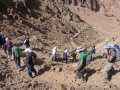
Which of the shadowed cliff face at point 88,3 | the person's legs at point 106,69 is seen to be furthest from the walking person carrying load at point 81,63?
the shadowed cliff face at point 88,3

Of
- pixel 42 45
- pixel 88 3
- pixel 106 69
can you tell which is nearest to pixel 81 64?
pixel 106 69

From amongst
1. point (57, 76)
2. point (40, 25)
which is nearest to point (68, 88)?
point (57, 76)

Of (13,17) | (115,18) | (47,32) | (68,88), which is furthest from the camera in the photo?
(115,18)

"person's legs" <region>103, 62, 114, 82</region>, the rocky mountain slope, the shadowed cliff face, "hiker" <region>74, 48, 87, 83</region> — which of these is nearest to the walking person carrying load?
"hiker" <region>74, 48, 87, 83</region>

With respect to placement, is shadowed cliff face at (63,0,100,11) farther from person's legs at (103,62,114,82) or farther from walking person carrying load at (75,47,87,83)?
person's legs at (103,62,114,82)

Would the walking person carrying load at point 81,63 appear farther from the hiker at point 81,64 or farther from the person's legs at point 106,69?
the person's legs at point 106,69

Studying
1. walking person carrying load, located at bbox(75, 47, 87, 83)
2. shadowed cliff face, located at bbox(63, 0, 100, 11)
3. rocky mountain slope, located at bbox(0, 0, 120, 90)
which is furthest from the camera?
shadowed cliff face, located at bbox(63, 0, 100, 11)

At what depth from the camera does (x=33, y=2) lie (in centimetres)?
3816

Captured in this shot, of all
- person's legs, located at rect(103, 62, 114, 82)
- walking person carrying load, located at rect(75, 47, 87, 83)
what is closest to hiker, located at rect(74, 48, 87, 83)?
walking person carrying load, located at rect(75, 47, 87, 83)

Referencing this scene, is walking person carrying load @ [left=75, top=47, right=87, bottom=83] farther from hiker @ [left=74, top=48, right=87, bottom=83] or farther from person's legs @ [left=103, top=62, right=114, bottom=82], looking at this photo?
person's legs @ [left=103, top=62, right=114, bottom=82]

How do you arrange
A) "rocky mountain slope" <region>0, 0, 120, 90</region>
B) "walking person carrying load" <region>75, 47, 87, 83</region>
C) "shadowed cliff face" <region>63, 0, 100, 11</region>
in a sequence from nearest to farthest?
"walking person carrying load" <region>75, 47, 87, 83</region>
"rocky mountain slope" <region>0, 0, 120, 90</region>
"shadowed cliff face" <region>63, 0, 100, 11</region>

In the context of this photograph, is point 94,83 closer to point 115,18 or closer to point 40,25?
point 40,25

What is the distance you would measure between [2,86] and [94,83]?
3.58 metres

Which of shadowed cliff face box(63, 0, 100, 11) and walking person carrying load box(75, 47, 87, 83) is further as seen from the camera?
shadowed cliff face box(63, 0, 100, 11)
